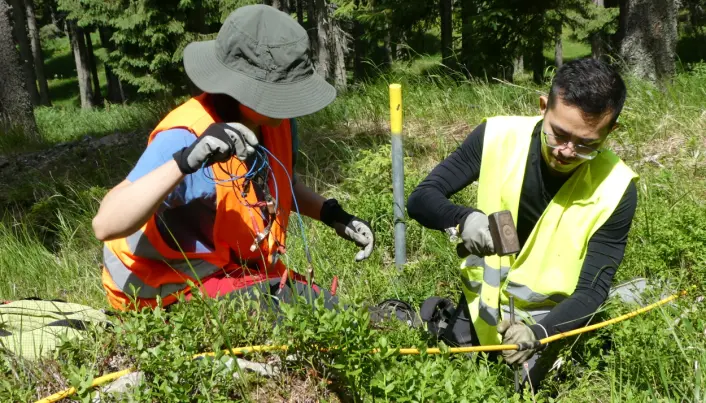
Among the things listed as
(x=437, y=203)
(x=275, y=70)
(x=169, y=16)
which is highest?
(x=275, y=70)

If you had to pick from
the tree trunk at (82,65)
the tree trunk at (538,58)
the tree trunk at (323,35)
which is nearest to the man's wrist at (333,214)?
the tree trunk at (538,58)

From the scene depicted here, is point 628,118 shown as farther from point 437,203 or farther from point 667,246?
point 437,203

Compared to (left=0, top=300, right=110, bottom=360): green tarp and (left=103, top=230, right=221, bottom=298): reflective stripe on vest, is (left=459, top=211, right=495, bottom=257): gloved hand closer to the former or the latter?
(left=103, top=230, right=221, bottom=298): reflective stripe on vest

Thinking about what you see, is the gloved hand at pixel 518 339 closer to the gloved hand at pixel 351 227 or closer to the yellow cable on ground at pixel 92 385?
the gloved hand at pixel 351 227

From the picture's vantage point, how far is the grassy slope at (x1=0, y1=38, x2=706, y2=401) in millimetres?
2143

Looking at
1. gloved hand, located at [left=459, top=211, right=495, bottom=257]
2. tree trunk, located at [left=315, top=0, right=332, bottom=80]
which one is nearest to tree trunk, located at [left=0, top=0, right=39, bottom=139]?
tree trunk, located at [left=315, top=0, right=332, bottom=80]

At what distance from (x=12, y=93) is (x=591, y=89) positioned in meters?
10.4

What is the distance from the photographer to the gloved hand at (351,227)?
3.14 m

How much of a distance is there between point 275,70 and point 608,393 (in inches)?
73.7

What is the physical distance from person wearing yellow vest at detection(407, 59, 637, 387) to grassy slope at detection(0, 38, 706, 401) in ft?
0.66

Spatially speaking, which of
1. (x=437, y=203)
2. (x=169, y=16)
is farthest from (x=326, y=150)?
(x=169, y=16)

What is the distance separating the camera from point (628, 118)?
5.73 m

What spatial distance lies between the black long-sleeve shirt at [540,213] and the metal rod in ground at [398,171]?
29.3 inches

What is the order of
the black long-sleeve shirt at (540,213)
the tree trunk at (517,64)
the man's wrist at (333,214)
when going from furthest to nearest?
the tree trunk at (517,64) < the man's wrist at (333,214) < the black long-sleeve shirt at (540,213)
